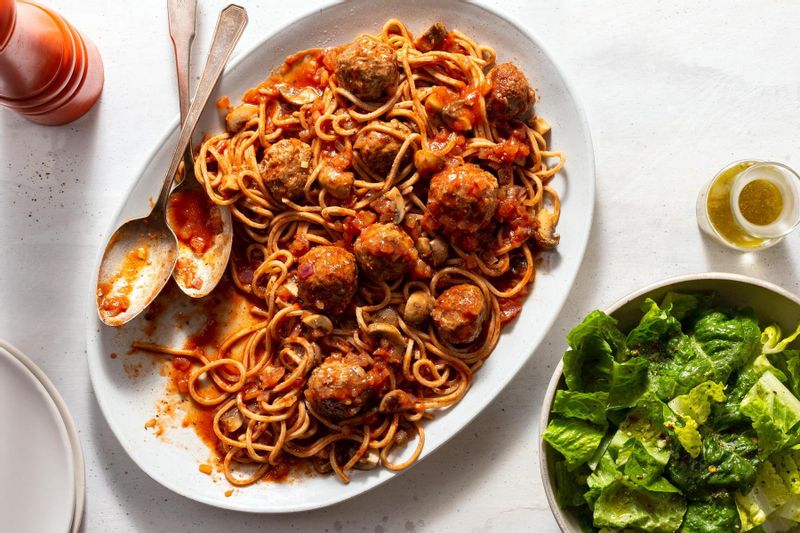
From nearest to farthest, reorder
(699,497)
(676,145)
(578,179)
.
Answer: (699,497)
(578,179)
(676,145)

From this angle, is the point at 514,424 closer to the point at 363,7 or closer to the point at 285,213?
the point at 285,213

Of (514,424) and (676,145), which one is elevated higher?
(676,145)

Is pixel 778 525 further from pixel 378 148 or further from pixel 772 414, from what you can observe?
pixel 378 148

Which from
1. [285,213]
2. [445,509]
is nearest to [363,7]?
[285,213]

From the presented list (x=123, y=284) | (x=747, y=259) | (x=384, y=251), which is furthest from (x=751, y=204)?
(x=123, y=284)

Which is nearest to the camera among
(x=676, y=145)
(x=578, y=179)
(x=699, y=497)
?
(x=699, y=497)

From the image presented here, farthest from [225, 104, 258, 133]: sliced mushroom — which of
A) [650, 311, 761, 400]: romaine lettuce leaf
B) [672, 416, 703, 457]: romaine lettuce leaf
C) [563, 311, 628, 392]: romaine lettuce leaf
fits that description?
[672, 416, 703, 457]: romaine lettuce leaf

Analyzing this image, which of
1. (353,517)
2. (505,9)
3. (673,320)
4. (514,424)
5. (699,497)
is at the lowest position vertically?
(353,517)
